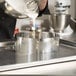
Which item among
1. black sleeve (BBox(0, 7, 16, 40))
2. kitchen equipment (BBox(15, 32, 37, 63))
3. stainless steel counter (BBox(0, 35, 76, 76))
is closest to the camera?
stainless steel counter (BBox(0, 35, 76, 76))

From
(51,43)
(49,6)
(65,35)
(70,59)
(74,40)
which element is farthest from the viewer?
(49,6)

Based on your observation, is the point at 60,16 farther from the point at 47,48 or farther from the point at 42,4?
the point at 47,48

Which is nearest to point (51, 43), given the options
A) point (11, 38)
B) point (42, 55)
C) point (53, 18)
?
point (42, 55)

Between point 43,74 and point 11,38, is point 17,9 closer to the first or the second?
point 11,38

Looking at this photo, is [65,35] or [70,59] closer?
[70,59]

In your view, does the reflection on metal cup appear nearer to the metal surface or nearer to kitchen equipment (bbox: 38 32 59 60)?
kitchen equipment (bbox: 38 32 59 60)

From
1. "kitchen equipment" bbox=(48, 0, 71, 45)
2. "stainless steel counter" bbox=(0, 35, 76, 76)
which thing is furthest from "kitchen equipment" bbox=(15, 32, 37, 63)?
"kitchen equipment" bbox=(48, 0, 71, 45)

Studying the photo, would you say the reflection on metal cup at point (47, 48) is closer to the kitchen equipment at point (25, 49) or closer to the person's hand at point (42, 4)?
the kitchen equipment at point (25, 49)

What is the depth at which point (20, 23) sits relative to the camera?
1277mm

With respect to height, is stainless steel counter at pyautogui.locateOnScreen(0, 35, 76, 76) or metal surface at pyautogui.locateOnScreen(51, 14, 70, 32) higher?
metal surface at pyautogui.locateOnScreen(51, 14, 70, 32)

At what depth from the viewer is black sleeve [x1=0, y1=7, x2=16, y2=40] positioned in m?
1.01

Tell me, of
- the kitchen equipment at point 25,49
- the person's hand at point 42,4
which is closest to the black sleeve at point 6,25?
the kitchen equipment at point 25,49

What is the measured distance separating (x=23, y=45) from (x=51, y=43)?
4.8 inches

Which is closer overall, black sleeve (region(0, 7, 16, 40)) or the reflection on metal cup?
the reflection on metal cup
